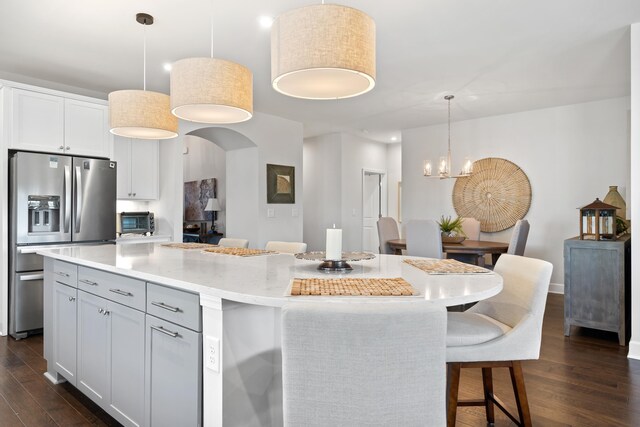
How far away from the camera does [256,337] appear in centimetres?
153

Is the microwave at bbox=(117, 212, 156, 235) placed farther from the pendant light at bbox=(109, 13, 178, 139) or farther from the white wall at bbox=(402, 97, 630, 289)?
the white wall at bbox=(402, 97, 630, 289)

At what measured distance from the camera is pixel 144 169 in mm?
4711

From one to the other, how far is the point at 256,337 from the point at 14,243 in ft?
10.5

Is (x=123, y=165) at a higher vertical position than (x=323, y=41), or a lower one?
lower

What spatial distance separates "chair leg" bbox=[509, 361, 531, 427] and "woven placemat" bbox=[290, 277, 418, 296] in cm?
62

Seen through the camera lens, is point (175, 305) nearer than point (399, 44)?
Yes

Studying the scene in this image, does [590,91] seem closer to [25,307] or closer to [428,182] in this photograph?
[428,182]

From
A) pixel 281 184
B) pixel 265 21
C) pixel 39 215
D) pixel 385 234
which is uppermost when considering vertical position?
pixel 265 21

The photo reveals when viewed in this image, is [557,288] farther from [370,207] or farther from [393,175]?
[393,175]

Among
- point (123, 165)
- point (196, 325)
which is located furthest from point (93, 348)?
point (123, 165)

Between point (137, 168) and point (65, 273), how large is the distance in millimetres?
2375

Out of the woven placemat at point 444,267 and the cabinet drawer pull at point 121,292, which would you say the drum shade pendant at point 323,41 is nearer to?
the woven placemat at point 444,267

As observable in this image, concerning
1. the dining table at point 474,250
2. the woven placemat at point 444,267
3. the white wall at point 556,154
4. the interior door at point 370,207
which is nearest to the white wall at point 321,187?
the interior door at point 370,207

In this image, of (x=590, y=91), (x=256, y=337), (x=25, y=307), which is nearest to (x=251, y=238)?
(x=25, y=307)
